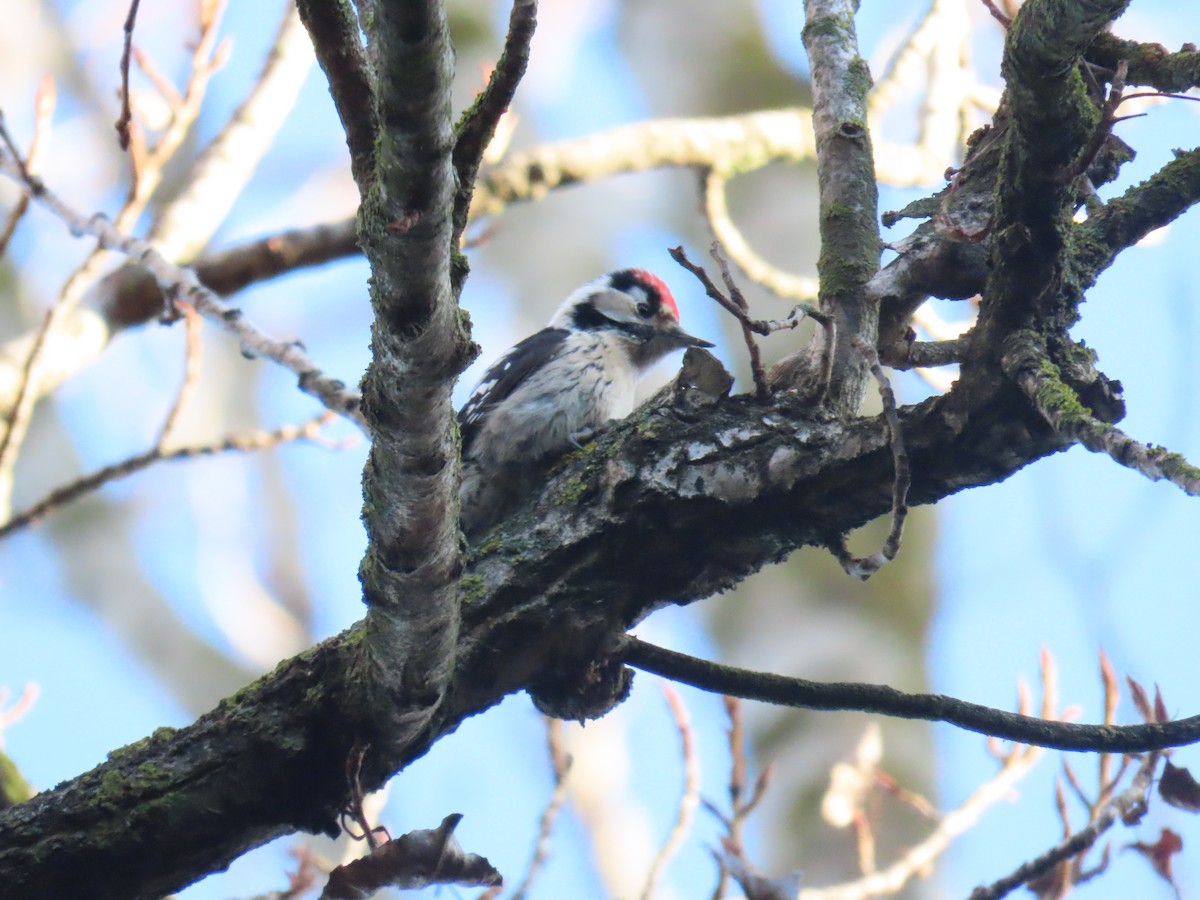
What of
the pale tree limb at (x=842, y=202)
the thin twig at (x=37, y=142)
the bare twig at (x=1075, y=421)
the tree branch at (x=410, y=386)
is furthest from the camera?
the thin twig at (x=37, y=142)

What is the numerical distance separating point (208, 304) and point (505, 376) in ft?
4.05

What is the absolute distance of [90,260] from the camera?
3621mm

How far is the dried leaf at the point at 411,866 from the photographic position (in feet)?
6.30

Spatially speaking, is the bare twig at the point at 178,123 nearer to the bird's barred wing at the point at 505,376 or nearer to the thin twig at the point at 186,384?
the thin twig at the point at 186,384

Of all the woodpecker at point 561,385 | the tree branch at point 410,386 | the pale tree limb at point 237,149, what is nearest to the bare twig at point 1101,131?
the tree branch at point 410,386

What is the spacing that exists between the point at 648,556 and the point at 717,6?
846 centimetres

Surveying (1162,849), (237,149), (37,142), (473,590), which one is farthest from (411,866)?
(237,149)

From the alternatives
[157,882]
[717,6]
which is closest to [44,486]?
[717,6]

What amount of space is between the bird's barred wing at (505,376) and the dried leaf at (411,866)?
201 cm

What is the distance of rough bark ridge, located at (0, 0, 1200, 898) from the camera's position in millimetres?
1709

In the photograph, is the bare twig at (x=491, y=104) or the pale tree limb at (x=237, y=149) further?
the pale tree limb at (x=237, y=149)

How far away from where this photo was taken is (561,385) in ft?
13.4

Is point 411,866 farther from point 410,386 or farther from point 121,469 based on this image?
point 121,469

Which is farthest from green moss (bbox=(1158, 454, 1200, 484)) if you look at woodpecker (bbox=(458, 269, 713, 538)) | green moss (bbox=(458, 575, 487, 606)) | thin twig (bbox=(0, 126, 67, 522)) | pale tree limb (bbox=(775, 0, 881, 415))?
thin twig (bbox=(0, 126, 67, 522))
